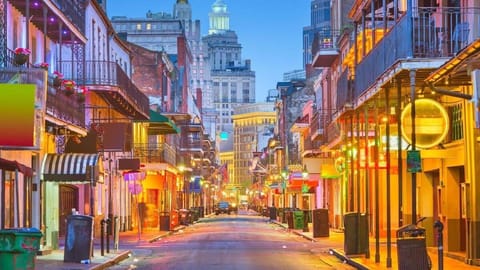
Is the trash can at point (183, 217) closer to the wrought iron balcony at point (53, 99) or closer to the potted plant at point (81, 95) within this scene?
the wrought iron balcony at point (53, 99)

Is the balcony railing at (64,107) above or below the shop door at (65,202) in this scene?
above

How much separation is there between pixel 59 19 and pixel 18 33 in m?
1.75

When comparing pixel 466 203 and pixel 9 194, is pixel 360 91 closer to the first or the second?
pixel 466 203

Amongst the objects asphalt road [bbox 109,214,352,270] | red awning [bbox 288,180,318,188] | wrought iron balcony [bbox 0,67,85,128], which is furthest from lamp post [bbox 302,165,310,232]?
wrought iron balcony [bbox 0,67,85,128]

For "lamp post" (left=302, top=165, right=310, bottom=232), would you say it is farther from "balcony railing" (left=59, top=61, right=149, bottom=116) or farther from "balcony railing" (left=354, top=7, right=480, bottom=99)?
"balcony railing" (left=354, top=7, right=480, bottom=99)

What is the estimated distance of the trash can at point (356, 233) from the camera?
29953 mm

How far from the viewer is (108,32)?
51188 millimetres

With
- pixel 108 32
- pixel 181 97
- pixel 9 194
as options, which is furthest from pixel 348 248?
pixel 181 97

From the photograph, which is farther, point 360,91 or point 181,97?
point 181,97

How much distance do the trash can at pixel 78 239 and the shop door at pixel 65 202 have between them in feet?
44.0

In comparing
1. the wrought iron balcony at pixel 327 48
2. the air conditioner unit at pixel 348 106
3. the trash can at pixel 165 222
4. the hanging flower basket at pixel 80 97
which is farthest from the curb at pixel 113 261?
the wrought iron balcony at pixel 327 48

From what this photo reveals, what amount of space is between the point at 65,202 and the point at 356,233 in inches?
609

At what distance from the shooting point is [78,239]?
27000 millimetres

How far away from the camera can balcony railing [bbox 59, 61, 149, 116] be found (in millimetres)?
40844
